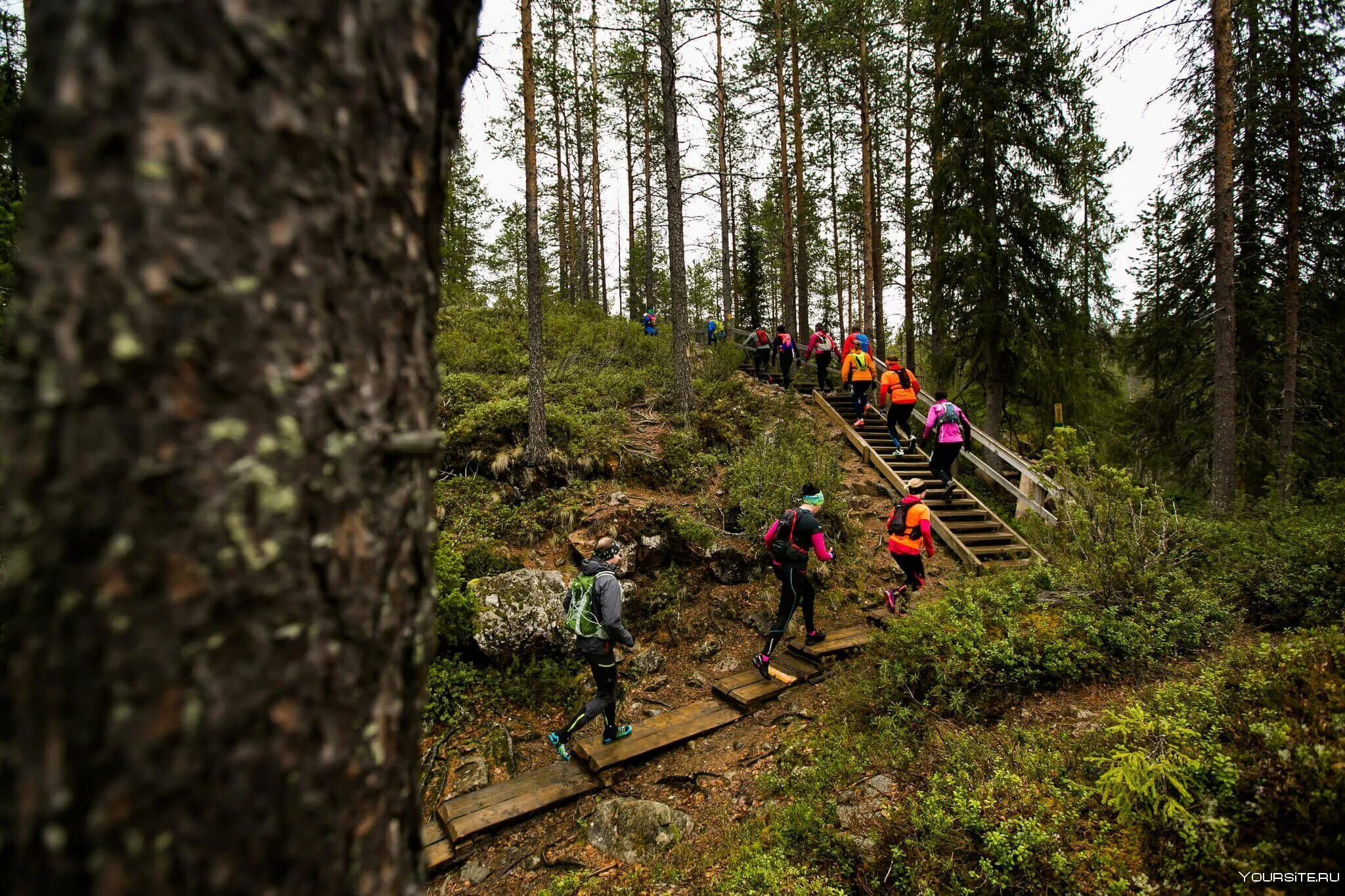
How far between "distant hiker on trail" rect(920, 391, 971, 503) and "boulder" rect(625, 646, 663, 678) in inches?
244

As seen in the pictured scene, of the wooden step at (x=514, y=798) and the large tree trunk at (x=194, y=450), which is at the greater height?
the large tree trunk at (x=194, y=450)

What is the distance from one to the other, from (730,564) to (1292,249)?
38.3 ft

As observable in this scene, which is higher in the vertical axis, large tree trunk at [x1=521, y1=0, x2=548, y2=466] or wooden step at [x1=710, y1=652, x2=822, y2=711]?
large tree trunk at [x1=521, y1=0, x2=548, y2=466]

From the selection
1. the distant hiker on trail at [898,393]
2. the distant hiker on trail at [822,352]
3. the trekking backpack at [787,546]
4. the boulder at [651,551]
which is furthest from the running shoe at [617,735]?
the distant hiker on trail at [822,352]

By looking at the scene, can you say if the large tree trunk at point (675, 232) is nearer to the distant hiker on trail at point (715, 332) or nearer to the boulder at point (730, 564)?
the boulder at point (730, 564)

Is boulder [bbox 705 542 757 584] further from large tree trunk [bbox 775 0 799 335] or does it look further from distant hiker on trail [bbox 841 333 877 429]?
large tree trunk [bbox 775 0 799 335]

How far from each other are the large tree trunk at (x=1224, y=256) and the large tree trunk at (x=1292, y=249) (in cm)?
178

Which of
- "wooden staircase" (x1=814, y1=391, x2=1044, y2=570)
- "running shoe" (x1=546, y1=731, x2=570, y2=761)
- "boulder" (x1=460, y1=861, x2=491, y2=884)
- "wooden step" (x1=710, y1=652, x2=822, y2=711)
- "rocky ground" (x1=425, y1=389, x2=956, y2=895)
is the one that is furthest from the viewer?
"wooden staircase" (x1=814, y1=391, x2=1044, y2=570)

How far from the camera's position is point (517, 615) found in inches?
269

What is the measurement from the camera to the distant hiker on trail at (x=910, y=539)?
24.4 feet

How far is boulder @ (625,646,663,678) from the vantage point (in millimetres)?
7125

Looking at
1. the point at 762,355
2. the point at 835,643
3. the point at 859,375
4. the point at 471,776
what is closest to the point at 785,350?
the point at 762,355

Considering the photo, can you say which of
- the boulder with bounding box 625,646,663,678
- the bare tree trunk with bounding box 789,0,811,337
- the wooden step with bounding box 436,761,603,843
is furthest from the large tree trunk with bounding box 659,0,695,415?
the wooden step with bounding box 436,761,603,843

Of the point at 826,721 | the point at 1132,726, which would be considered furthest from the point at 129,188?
the point at 826,721
